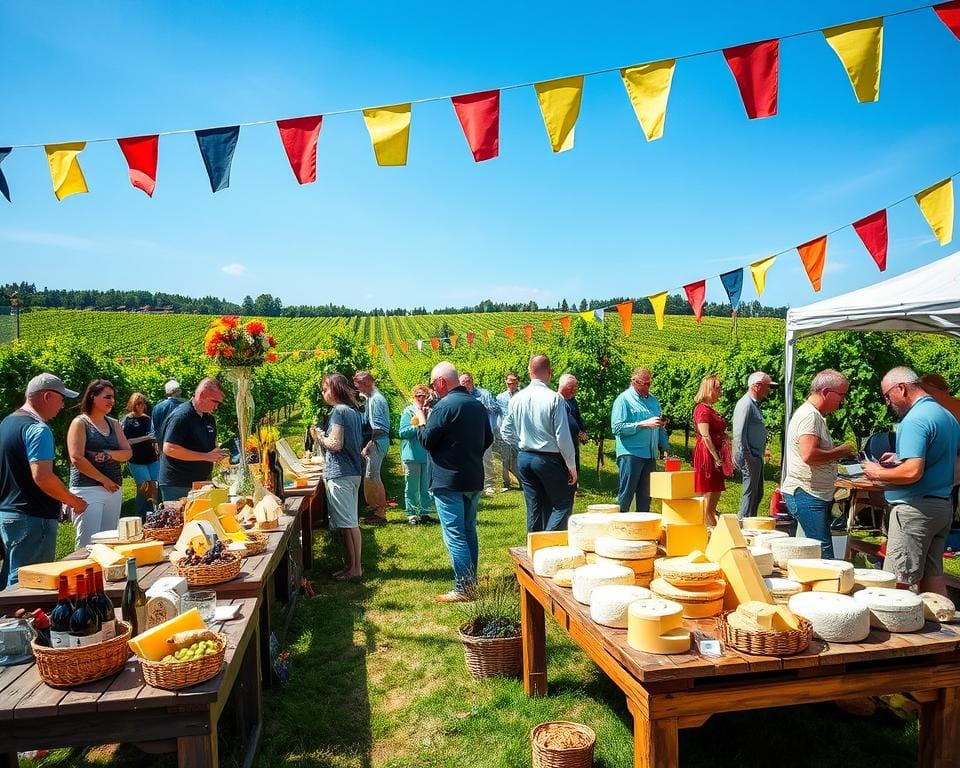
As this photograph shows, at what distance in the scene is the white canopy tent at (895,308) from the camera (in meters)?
5.09

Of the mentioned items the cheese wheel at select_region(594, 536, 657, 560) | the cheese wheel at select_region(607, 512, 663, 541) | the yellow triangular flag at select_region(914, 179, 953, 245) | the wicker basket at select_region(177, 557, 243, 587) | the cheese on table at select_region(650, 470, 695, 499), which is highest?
the yellow triangular flag at select_region(914, 179, 953, 245)

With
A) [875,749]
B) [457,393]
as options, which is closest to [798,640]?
[875,749]

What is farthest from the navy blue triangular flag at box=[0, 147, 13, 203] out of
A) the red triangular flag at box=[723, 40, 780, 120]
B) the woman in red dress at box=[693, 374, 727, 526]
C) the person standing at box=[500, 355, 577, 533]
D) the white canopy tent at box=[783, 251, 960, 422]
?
the white canopy tent at box=[783, 251, 960, 422]

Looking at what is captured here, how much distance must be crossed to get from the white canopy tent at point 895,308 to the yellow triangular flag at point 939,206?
0.28 m

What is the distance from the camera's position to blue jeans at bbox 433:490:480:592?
4.84 meters

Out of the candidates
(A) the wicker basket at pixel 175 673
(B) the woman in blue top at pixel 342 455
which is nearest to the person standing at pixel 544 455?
(B) the woman in blue top at pixel 342 455

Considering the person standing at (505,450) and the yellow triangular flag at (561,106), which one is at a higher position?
the yellow triangular flag at (561,106)

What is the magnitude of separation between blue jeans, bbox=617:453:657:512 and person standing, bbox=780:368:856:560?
77.0 inches

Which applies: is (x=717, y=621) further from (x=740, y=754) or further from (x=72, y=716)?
(x=72, y=716)

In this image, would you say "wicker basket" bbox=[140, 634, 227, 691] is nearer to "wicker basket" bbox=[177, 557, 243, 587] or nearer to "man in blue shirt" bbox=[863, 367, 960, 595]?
"wicker basket" bbox=[177, 557, 243, 587]

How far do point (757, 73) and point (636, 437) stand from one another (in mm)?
3373

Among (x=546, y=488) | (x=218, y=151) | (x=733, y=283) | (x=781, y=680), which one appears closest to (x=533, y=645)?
(x=781, y=680)

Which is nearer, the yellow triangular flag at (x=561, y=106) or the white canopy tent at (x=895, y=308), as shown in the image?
the yellow triangular flag at (x=561, y=106)

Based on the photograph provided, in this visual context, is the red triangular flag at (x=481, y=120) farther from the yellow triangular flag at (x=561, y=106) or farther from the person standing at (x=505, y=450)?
the person standing at (x=505, y=450)
